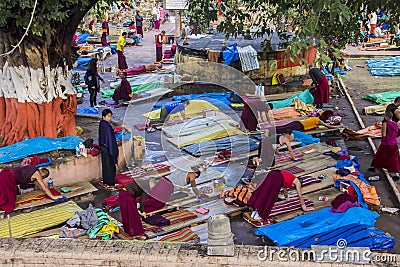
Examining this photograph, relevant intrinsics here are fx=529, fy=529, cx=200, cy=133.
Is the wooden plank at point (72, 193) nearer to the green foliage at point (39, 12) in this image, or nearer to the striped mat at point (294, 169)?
the green foliage at point (39, 12)

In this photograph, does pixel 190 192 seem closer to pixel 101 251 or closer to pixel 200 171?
pixel 200 171

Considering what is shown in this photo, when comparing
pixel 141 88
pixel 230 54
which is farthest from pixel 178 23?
pixel 230 54

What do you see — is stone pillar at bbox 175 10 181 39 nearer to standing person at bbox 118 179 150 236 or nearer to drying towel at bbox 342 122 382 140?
drying towel at bbox 342 122 382 140

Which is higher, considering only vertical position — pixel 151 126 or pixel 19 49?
pixel 19 49

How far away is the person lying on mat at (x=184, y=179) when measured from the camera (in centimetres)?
918

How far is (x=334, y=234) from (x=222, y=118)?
6.37 m

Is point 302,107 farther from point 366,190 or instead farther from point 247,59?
point 366,190

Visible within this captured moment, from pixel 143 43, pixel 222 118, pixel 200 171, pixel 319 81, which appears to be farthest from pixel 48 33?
pixel 143 43

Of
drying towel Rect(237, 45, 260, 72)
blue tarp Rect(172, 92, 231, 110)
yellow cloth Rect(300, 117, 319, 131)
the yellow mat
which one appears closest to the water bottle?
the yellow mat

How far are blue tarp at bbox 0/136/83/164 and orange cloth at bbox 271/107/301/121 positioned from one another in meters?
5.57

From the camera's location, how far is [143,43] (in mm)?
28156

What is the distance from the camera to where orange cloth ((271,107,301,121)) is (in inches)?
531

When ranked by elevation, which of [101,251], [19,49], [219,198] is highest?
[19,49]

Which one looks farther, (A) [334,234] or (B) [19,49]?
(B) [19,49]
